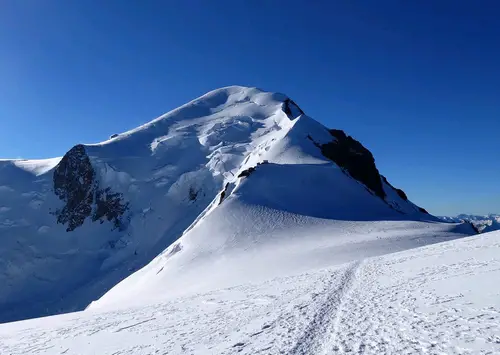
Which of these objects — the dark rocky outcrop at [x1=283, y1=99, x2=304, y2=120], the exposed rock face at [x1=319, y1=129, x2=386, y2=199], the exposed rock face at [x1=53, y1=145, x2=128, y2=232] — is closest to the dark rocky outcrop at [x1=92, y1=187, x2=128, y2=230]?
the exposed rock face at [x1=53, y1=145, x2=128, y2=232]

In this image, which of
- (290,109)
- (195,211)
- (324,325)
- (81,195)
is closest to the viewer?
(324,325)

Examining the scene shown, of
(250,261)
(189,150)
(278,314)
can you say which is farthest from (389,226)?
(189,150)

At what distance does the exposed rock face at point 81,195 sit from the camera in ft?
228

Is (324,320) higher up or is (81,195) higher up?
(81,195)

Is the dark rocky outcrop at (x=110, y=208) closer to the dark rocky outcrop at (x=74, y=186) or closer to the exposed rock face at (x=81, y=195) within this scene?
the exposed rock face at (x=81, y=195)

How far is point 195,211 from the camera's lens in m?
65.6

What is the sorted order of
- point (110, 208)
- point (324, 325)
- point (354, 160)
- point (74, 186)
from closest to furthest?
point (324, 325)
point (354, 160)
point (110, 208)
point (74, 186)

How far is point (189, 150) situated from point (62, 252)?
3458cm

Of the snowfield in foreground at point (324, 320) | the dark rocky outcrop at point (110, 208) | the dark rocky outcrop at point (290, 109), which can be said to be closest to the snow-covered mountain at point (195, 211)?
the dark rocky outcrop at point (110, 208)

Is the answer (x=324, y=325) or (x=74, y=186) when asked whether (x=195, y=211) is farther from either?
(x=324, y=325)

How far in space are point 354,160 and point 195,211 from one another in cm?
3210

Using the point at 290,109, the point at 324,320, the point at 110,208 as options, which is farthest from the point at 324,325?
the point at 290,109

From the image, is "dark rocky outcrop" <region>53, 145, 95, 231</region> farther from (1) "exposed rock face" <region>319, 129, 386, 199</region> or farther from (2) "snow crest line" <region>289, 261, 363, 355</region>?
(2) "snow crest line" <region>289, 261, 363, 355</region>

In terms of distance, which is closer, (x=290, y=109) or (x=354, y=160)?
(x=354, y=160)
